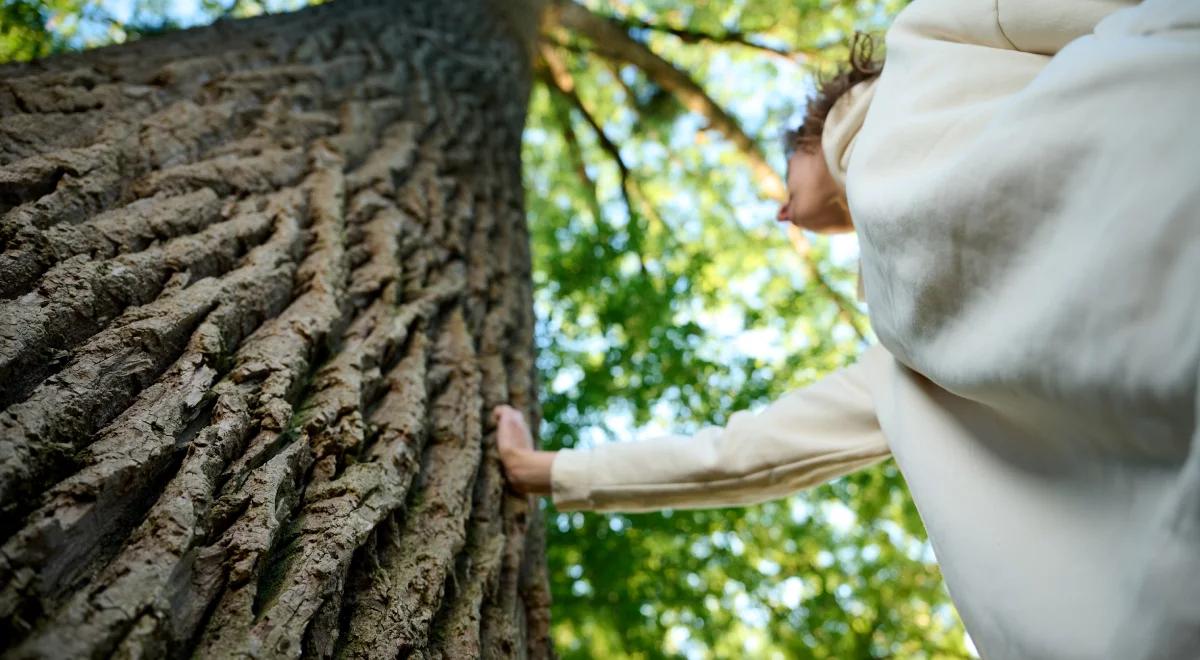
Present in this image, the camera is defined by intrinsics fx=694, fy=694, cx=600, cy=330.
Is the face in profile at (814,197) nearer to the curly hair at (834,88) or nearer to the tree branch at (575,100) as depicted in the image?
the curly hair at (834,88)

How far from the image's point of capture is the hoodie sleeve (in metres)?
1.65

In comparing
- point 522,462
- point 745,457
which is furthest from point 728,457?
point 522,462

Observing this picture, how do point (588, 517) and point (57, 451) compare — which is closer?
point (57, 451)

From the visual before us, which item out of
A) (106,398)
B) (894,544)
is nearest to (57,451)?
(106,398)

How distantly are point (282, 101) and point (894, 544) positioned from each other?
4.71m

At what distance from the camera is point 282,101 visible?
2031 mm

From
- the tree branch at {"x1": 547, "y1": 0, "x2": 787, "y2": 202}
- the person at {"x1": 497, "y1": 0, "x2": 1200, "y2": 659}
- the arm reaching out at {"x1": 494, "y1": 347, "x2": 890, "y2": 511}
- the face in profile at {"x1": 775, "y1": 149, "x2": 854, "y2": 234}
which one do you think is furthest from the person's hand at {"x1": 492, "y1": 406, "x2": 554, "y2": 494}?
the tree branch at {"x1": 547, "y1": 0, "x2": 787, "y2": 202}

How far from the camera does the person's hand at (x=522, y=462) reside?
1.69 metres

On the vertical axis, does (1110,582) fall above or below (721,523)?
above

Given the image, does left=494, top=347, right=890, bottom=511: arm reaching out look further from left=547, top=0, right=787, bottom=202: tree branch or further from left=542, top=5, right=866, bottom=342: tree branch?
left=547, top=0, right=787, bottom=202: tree branch

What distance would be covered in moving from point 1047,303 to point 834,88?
110 centimetres

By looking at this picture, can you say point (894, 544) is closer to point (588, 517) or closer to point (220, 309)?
point (588, 517)

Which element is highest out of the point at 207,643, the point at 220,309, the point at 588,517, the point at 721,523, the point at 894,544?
the point at 220,309

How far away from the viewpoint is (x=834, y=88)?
1708 millimetres
